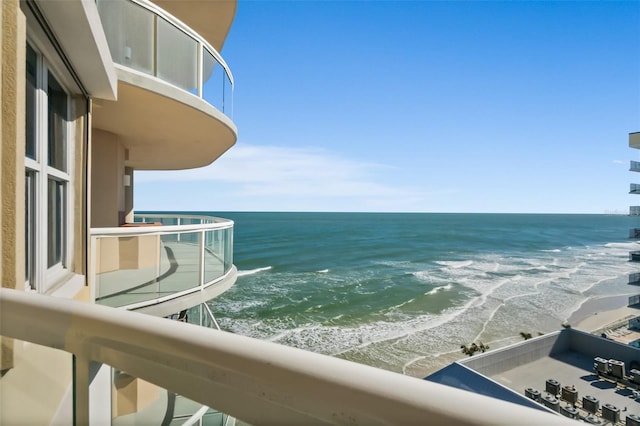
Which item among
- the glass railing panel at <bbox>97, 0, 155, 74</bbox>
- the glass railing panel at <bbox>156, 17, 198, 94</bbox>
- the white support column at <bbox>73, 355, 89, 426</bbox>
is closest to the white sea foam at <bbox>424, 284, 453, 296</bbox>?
the glass railing panel at <bbox>156, 17, 198, 94</bbox>

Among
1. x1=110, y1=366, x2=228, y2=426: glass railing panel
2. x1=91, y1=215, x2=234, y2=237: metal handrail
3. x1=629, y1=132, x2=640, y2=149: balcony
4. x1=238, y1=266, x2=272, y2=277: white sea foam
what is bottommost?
x1=238, y1=266, x2=272, y2=277: white sea foam

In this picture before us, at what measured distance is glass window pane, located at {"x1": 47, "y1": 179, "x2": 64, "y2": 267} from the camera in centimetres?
370

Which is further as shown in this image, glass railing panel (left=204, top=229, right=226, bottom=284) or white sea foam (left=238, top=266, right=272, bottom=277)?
white sea foam (left=238, top=266, right=272, bottom=277)

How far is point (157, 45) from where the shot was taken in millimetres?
5988

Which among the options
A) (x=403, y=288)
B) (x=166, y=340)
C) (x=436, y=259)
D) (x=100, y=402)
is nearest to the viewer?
(x=166, y=340)

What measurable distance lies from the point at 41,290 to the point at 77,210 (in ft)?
4.43

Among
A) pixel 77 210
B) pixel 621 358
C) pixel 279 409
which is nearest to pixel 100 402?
pixel 279 409

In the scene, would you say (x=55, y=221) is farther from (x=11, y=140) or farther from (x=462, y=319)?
(x=462, y=319)

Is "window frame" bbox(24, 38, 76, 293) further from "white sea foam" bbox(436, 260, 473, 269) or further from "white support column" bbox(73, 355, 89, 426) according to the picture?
"white sea foam" bbox(436, 260, 473, 269)

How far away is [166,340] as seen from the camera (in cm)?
94

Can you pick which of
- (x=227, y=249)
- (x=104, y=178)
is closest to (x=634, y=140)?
(x=227, y=249)

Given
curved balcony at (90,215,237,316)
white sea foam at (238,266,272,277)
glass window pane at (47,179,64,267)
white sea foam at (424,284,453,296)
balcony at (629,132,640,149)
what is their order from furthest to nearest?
white sea foam at (238,266,272,277), white sea foam at (424,284,453,296), balcony at (629,132,640,149), curved balcony at (90,215,237,316), glass window pane at (47,179,64,267)

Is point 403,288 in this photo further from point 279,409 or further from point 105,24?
point 279,409

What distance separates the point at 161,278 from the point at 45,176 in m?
2.82
